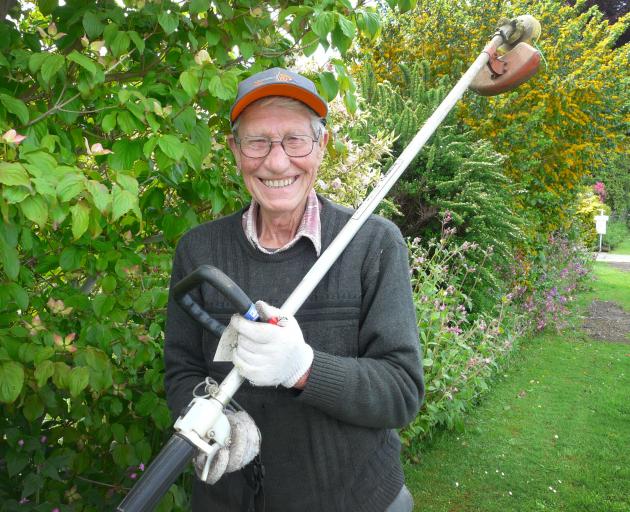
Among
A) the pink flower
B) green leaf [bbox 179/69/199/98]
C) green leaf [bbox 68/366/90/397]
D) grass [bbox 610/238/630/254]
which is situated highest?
green leaf [bbox 179/69/199/98]

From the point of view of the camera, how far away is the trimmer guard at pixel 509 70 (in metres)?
2.07

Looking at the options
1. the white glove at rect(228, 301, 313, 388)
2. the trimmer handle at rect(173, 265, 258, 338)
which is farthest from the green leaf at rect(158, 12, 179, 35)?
the white glove at rect(228, 301, 313, 388)

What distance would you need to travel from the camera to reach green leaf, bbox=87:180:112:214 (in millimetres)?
1497

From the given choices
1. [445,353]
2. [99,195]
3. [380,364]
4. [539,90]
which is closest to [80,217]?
[99,195]

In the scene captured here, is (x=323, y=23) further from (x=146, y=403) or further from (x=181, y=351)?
(x=146, y=403)

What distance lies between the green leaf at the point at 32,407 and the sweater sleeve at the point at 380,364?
123 centimetres

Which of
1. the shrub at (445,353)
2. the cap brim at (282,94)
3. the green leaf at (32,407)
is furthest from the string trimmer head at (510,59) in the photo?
the shrub at (445,353)

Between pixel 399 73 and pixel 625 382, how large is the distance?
19.5ft

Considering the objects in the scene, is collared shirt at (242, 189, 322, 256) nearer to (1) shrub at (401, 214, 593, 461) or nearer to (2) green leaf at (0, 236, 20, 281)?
(2) green leaf at (0, 236, 20, 281)

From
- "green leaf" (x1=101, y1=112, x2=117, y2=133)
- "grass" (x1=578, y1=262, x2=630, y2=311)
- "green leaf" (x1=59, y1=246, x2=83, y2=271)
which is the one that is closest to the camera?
"green leaf" (x1=101, y1=112, x2=117, y2=133)

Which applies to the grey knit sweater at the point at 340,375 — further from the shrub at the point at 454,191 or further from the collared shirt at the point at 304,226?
the shrub at the point at 454,191

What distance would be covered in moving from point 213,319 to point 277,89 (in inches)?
27.1

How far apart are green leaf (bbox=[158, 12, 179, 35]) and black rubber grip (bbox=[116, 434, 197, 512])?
4.66ft

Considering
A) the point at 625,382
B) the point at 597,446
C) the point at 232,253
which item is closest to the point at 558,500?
the point at 597,446
